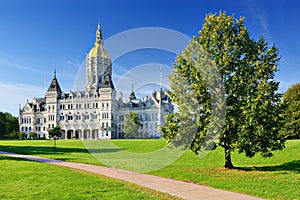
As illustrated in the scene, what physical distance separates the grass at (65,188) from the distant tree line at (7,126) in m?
102

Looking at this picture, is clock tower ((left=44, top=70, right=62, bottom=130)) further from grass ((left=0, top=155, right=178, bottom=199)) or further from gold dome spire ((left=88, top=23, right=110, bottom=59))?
grass ((left=0, top=155, right=178, bottom=199))

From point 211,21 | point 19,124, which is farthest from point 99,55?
point 211,21

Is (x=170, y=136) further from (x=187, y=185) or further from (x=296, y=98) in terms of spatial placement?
(x=296, y=98)

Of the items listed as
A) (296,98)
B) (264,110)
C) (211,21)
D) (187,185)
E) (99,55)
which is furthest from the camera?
(99,55)

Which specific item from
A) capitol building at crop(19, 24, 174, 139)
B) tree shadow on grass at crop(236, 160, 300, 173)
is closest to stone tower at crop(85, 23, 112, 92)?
capitol building at crop(19, 24, 174, 139)

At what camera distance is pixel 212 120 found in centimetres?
1591

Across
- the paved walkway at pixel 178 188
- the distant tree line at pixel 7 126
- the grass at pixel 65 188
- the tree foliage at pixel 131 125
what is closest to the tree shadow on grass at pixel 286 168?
the paved walkway at pixel 178 188

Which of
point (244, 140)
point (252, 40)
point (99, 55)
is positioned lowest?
point (244, 140)

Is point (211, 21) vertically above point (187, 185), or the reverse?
point (211, 21)

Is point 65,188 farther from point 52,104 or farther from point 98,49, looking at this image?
point 98,49

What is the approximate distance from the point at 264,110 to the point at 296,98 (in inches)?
1579

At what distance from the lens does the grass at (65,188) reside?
35.7 ft

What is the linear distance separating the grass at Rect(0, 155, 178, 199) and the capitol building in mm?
78956

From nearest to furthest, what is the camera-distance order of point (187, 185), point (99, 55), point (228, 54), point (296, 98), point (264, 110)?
point (187, 185)
point (264, 110)
point (228, 54)
point (296, 98)
point (99, 55)
